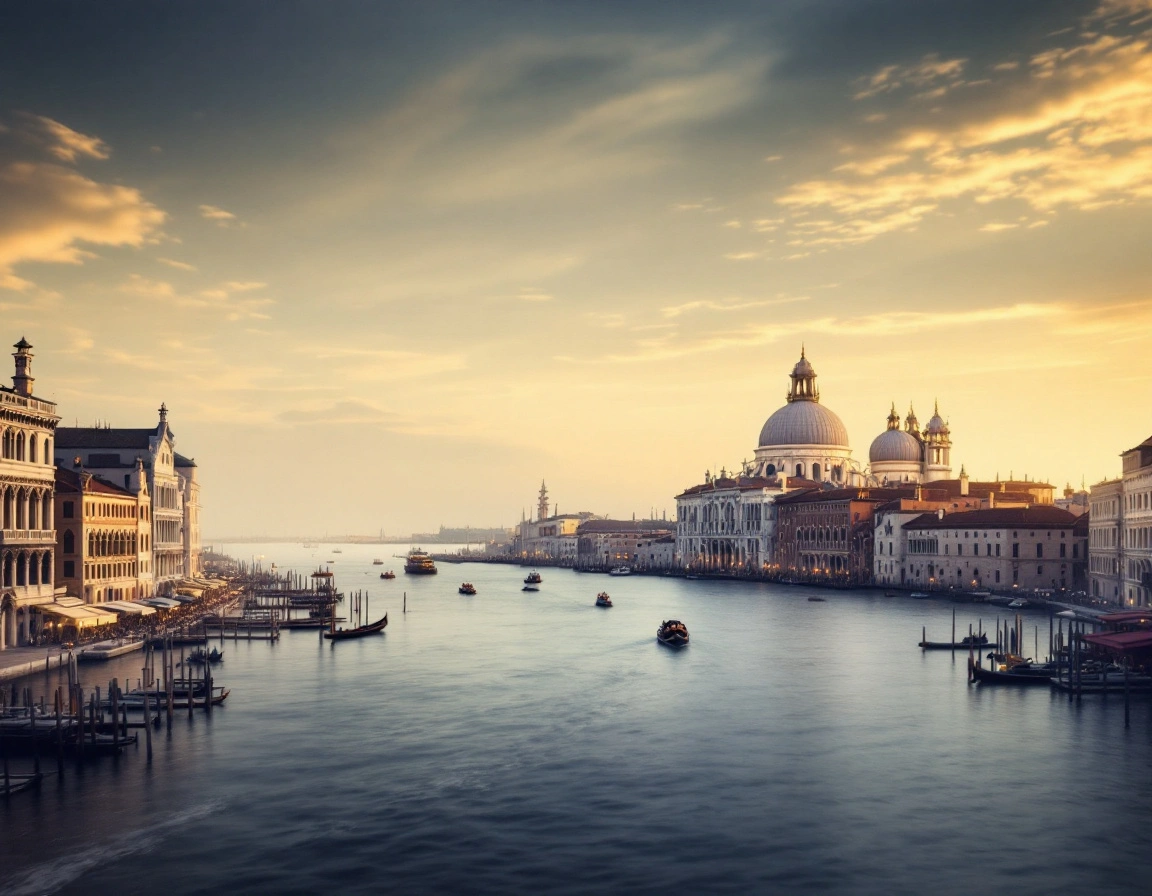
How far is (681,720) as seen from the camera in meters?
45.6

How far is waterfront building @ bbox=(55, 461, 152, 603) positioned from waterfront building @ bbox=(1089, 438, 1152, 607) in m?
69.2

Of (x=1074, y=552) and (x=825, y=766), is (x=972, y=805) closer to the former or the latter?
(x=825, y=766)

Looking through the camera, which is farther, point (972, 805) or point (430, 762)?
point (430, 762)

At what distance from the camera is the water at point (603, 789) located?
1064 inches

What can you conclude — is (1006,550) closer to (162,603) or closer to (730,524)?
(730,524)

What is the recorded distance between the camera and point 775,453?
17988 centimetres

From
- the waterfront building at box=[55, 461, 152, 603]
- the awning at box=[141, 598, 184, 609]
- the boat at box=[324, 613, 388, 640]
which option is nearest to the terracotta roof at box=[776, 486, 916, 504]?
the boat at box=[324, 613, 388, 640]

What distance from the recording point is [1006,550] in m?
114

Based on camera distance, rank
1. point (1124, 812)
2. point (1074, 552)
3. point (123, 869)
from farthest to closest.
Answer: point (1074, 552) < point (1124, 812) < point (123, 869)

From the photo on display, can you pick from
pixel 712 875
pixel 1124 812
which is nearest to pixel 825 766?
pixel 1124 812

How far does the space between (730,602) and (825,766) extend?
76320 millimetres

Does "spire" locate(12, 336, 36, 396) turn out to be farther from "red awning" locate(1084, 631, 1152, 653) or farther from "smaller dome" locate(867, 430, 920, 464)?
"smaller dome" locate(867, 430, 920, 464)

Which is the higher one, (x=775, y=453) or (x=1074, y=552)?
(x=775, y=453)

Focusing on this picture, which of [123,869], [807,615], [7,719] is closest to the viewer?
[123,869]
